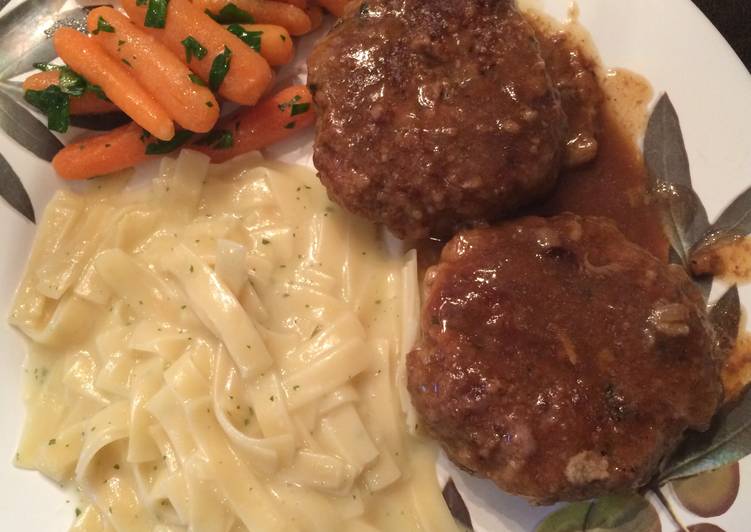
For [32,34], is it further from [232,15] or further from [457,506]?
[457,506]

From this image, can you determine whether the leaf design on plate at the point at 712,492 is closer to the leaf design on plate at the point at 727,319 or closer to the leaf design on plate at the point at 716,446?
the leaf design on plate at the point at 716,446

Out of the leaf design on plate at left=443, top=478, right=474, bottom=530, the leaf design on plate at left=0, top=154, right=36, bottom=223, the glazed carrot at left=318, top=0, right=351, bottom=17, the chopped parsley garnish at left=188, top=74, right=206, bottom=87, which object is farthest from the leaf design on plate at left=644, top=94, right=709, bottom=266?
the leaf design on plate at left=0, top=154, right=36, bottom=223

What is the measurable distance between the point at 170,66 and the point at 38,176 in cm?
124

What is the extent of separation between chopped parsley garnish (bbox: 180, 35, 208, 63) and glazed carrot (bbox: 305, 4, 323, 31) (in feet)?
2.66

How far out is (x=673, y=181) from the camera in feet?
13.7

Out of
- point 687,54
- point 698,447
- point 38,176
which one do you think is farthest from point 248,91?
point 698,447

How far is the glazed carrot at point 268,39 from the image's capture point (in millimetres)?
4316

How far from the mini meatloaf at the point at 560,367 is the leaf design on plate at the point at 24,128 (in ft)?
9.40

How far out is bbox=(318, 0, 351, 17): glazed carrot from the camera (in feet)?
14.6

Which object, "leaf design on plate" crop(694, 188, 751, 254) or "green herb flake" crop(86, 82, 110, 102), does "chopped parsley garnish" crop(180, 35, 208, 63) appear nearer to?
"green herb flake" crop(86, 82, 110, 102)

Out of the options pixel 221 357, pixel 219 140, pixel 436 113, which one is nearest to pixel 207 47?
pixel 219 140

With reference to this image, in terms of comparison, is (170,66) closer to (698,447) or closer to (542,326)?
(542,326)

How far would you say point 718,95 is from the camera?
4.06 metres

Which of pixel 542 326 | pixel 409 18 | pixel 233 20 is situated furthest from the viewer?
pixel 233 20
